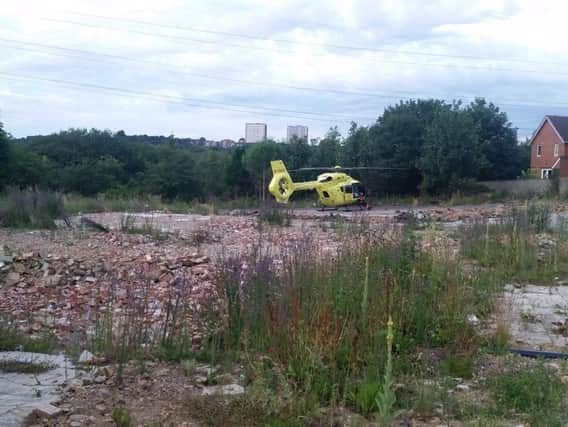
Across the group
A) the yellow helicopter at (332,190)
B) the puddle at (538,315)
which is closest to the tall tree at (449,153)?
the yellow helicopter at (332,190)

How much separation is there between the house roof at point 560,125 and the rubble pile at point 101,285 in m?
53.0

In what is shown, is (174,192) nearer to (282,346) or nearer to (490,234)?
(490,234)

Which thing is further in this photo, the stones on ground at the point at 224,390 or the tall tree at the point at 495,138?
the tall tree at the point at 495,138

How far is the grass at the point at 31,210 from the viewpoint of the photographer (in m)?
19.2

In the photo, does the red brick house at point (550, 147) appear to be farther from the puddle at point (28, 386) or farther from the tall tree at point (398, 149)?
the puddle at point (28, 386)

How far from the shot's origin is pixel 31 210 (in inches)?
778

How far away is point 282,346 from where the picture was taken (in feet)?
18.0

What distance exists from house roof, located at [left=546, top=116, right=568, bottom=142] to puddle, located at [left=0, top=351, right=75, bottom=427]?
60.3 meters

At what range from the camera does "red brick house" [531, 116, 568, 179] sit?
60125mm

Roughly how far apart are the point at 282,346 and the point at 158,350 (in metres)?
1.21

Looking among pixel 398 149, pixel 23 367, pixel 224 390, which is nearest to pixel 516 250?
pixel 224 390

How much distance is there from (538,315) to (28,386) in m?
5.74

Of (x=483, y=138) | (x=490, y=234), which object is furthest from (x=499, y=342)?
(x=483, y=138)

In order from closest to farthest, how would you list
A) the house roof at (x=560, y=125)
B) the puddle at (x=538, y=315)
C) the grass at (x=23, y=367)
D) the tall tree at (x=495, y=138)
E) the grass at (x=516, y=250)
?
the grass at (x=23, y=367)
the puddle at (x=538, y=315)
the grass at (x=516, y=250)
the tall tree at (x=495, y=138)
the house roof at (x=560, y=125)
